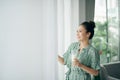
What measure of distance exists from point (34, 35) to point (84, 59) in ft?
3.10

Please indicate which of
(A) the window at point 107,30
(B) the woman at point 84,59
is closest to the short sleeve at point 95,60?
(B) the woman at point 84,59

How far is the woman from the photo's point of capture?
1.60m

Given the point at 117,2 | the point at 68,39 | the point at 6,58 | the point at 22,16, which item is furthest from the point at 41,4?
the point at 117,2

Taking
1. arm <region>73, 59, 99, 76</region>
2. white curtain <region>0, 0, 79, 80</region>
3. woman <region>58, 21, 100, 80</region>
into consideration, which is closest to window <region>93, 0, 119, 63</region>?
white curtain <region>0, 0, 79, 80</region>

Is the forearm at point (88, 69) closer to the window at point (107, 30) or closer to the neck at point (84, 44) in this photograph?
the neck at point (84, 44)

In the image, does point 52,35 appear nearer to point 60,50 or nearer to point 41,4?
point 60,50

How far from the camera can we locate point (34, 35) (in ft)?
7.91

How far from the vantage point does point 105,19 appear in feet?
9.07

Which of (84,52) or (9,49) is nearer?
(84,52)

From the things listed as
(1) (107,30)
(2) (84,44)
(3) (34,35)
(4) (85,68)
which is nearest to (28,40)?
(3) (34,35)

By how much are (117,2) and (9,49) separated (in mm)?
1726

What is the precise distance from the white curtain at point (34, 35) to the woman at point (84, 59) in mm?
699

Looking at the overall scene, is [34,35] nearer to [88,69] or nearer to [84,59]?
[84,59]

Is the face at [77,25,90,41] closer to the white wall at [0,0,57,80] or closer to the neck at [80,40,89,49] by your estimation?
the neck at [80,40,89,49]
